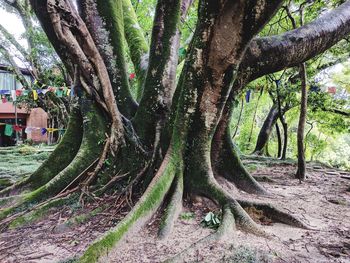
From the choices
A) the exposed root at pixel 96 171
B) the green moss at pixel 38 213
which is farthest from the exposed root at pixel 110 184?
the green moss at pixel 38 213

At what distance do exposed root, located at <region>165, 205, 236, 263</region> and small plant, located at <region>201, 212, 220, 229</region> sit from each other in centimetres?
11

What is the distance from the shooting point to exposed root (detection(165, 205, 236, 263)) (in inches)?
84.5

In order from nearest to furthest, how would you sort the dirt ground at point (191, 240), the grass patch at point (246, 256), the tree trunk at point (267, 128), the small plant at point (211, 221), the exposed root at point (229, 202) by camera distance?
the grass patch at point (246, 256) → the dirt ground at point (191, 240) → the exposed root at point (229, 202) → the small plant at point (211, 221) → the tree trunk at point (267, 128)

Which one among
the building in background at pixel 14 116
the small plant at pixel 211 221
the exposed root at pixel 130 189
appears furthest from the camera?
the building in background at pixel 14 116

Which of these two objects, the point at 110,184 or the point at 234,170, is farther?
the point at 234,170

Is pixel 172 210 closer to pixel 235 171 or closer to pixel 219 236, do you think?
pixel 219 236

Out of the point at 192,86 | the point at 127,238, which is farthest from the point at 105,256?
the point at 192,86

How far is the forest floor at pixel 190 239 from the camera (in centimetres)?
221

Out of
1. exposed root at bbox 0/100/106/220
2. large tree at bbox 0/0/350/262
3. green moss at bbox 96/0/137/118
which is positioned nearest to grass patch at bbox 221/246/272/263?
large tree at bbox 0/0/350/262

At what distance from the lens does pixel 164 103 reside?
13.1 ft

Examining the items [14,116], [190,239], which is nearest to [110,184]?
[190,239]

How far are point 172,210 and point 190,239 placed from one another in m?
0.41

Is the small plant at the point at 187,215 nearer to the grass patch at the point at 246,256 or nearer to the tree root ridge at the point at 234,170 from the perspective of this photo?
the grass patch at the point at 246,256

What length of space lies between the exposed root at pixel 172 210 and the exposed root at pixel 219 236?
1.29 ft
